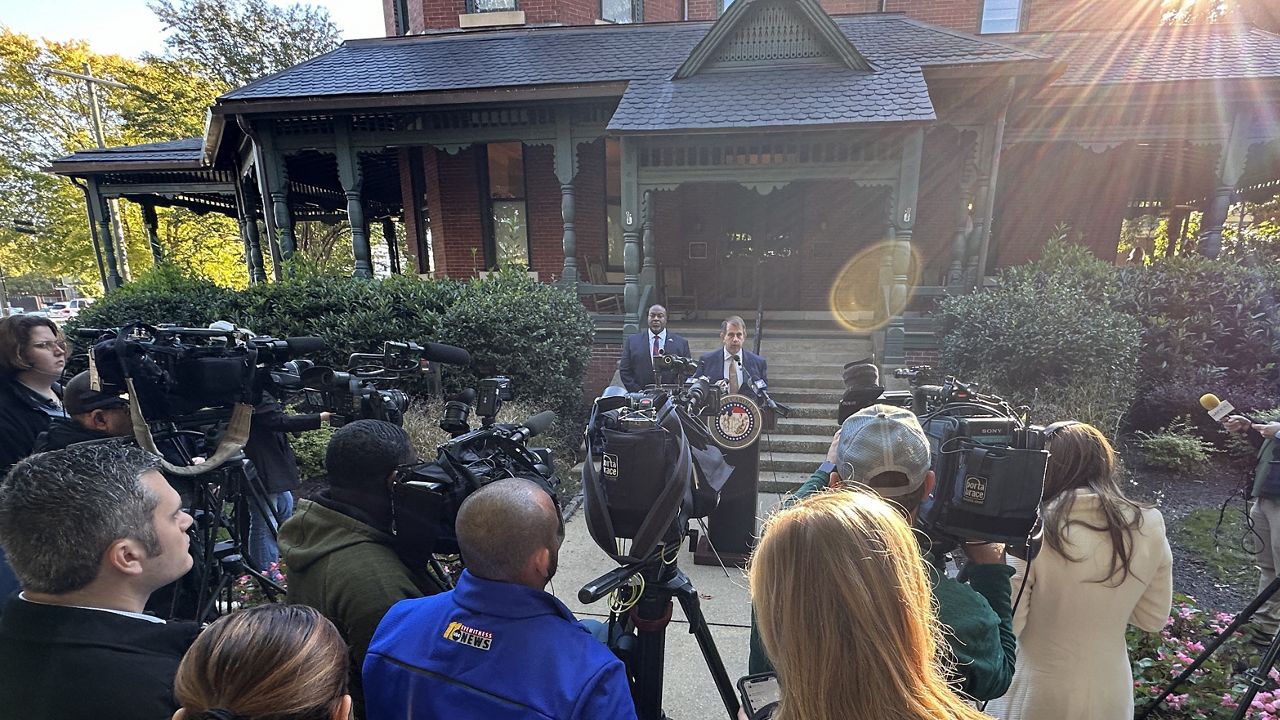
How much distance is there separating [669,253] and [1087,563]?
10442mm

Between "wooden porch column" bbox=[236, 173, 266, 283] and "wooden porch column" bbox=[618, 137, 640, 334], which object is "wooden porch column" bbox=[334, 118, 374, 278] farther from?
"wooden porch column" bbox=[618, 137, 640, 334]

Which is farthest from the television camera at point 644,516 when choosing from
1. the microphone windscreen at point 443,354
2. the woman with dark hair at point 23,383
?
the woman with dark hair at point 23,383

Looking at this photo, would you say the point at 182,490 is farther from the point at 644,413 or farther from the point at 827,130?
the point at 827,130

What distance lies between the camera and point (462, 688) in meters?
1.23

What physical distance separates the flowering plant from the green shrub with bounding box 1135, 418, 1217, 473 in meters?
3.56

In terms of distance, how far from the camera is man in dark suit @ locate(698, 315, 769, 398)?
491cm

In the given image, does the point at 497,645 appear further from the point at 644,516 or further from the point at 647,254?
the point at 647,254

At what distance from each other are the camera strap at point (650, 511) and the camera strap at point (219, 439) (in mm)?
1935

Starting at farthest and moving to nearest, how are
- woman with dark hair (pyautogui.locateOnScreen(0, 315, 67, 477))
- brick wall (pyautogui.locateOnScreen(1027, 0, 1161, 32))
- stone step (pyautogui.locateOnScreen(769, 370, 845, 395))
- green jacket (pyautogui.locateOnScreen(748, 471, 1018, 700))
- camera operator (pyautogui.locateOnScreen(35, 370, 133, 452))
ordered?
1. brick wall (pyautogui.locateOnScreen(1027, 0, 1161, 32))
2. stone step (pyautogui.locateOnScreen(769, 370, 845, 395))
3. woman with dark hair (pyautogui.locateOnScreen(0, 315, 67, 477))
4. camera operator (pyautogui.locateOnScreen(35, 370, 133, 452))
5. green jacket (pyautogui.locateOnScreen(748, 471, 1018, 700))

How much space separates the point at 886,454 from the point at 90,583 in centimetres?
209

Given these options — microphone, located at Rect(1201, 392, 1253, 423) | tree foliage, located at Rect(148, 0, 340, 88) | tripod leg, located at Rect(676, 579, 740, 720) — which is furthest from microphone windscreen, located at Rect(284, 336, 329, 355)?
tree foliage, located at Rect(148, 0, 340, 88)

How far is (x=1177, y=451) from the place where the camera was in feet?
19.5

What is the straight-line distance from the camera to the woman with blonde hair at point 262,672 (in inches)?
39.0

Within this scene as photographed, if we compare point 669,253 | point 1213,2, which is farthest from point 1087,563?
point 1213,2
